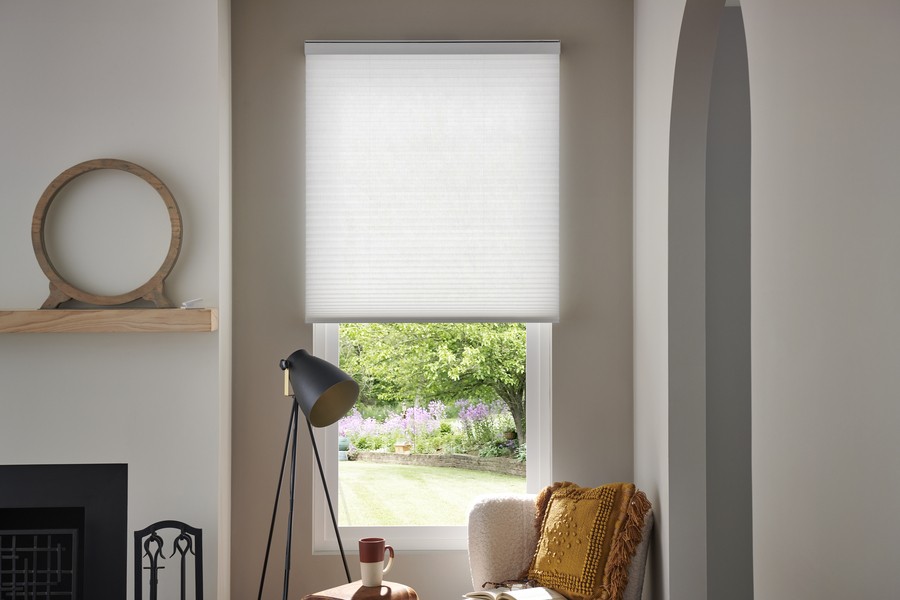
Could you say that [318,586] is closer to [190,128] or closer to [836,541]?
[190,128]

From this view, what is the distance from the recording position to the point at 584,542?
2637 mm

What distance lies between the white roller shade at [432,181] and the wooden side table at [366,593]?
1019 mm

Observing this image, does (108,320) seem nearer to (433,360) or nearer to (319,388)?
(319,388)

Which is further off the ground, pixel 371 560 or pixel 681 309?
pixel 681 309

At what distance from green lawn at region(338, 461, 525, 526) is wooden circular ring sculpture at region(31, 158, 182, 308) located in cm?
103

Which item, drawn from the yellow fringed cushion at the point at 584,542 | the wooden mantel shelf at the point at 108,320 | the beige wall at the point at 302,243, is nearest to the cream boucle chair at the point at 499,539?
the yellow fringed cushion at the point at 584,542

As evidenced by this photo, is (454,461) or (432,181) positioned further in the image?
(454,461)

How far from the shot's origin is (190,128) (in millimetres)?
2820

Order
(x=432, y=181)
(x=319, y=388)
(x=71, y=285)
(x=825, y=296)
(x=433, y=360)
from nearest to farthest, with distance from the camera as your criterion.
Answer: (x=825, y=296) < (x=319, y=388) < (x=71, y=285) < (x=432, y=181) < (x=433, y=360)

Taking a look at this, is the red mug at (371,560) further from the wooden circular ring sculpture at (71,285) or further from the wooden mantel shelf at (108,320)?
the wooden circular ring sculpture at (71,285)

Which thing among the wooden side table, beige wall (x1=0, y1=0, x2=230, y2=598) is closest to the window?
beige wall (x1=0, y1=0, x2=230, y2=598)

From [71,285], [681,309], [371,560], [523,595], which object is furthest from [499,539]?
[71,285]

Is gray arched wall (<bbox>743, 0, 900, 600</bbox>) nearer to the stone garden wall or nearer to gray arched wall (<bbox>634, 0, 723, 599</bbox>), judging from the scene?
gray arched wall (<bbox>634, 0, 723, 599</bbox>)

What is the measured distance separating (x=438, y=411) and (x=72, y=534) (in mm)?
1393
